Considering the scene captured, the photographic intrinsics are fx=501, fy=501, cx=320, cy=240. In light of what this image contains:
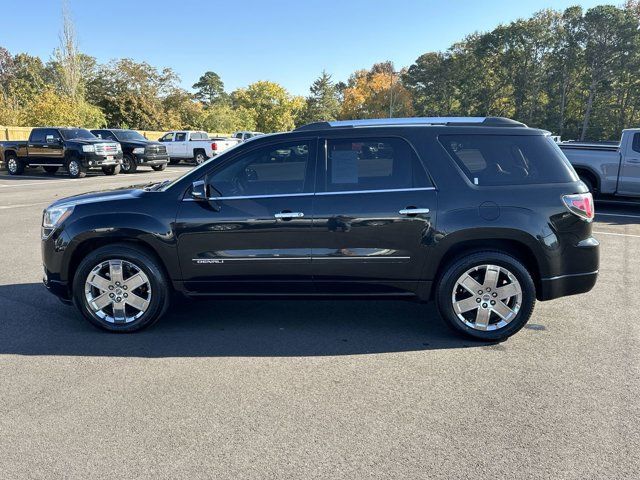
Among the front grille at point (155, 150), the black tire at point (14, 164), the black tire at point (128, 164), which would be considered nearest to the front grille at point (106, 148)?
the black tire at point (128, 164)

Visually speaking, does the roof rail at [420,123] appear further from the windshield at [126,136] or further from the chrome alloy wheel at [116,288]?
the windshield at [126,136]

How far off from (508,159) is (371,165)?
1182 millimetres

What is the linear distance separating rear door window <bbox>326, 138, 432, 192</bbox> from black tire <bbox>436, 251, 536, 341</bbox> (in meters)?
0.81

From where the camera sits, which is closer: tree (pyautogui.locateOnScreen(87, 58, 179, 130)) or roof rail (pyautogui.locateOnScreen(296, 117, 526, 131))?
roof rail (pyautogui.locateOnScreen(296, 117, 526, 131))

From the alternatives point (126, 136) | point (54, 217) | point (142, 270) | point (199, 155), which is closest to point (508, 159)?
point (142, 270)

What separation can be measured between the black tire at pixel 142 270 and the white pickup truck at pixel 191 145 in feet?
80.5

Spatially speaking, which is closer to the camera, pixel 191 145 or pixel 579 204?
pixel 579 204

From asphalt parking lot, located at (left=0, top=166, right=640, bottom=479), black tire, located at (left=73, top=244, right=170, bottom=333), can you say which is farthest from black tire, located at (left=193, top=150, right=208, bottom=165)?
black tire, located at (left=73, top=244, right=170, bottom=333)

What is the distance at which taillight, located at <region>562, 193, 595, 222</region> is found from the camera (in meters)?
4.18

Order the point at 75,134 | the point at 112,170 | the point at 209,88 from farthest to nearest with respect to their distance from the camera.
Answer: the point at 209,88 < the point at 112,170 < the point at 75,134

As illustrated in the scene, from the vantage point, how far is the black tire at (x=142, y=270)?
4.38m

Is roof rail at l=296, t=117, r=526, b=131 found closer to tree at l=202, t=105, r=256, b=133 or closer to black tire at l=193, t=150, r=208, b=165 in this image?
black tire at l=193, t=150, r=208, b=165

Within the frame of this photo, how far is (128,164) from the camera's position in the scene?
919 inches

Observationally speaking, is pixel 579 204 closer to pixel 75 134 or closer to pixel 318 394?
pixel 318 394
